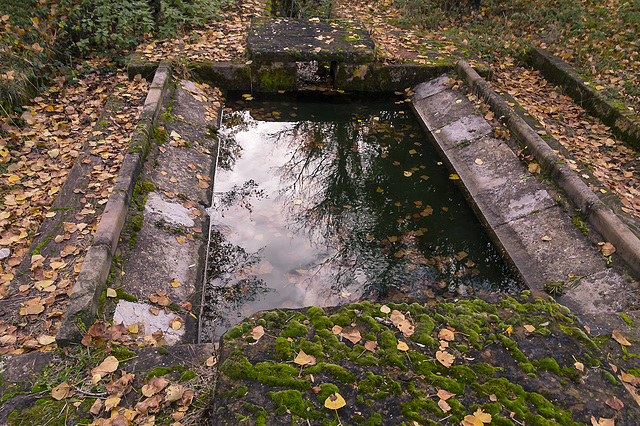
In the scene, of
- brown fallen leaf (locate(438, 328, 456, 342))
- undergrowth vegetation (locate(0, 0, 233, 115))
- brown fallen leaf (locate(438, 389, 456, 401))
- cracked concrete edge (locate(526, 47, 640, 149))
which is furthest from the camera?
undergrowth vegetation (locate(0, 0, 233, 115))

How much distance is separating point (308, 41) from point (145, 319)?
6381 millimetres

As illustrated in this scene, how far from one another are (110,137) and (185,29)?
456 centimetres

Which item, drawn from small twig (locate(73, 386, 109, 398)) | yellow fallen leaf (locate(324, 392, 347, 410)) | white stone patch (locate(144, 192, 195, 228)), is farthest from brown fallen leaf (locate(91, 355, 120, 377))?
white stone patch (locate(144, 192, 195, 228))

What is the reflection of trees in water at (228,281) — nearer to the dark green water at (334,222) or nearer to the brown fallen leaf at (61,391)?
the dark green water at (334,222)

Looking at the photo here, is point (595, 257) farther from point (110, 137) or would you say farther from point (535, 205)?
point (110, 137)

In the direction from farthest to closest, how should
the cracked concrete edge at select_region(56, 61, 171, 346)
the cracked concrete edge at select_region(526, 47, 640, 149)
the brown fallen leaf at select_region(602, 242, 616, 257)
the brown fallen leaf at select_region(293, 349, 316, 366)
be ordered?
1. the cracked concrete edge at select_region(526, 47, 640, 149)
2. the brown fallen leaf at select_region(602, 242, 616, 257)
3. the cracked concrete edge at select_region(56, 61, 171, 346)
4. the brown fallen leaf at select_region(293, 349, 316, 366)

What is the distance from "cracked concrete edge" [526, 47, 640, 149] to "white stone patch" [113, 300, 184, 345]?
22.5ft

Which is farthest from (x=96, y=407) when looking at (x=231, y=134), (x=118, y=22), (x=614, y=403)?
(x=118, y=22)

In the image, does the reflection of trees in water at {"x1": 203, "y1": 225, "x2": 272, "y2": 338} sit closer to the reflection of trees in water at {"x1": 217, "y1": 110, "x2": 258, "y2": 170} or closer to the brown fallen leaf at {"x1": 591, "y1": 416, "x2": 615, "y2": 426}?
the reflection of trees in water at {"x1": 217, "y1": 110, "x2": 258, "y2": 170}

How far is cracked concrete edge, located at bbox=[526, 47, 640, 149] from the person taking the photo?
20.2 feet

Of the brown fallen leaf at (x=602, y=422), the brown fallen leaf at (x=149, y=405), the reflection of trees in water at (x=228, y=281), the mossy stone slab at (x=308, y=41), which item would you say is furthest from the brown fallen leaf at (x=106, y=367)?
the mossy stone slab at (x=308, y=41)

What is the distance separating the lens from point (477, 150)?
6.13m

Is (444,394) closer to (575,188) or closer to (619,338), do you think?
(619,338)

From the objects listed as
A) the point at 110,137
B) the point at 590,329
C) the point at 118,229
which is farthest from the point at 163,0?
the point at 590,329
